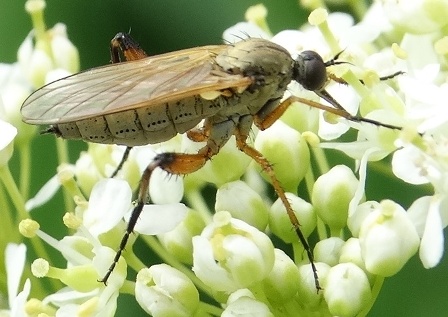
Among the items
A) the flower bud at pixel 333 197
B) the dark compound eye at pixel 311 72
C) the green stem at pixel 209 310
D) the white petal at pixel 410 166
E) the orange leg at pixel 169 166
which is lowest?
the green stem at pixel 209 310

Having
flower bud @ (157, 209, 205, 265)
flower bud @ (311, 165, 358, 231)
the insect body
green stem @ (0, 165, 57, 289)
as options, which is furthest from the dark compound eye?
green stem @ (0, 165, 57, 289)

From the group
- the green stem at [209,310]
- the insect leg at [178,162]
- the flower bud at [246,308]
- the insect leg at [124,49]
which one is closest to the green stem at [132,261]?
the insect leg at [178,162]

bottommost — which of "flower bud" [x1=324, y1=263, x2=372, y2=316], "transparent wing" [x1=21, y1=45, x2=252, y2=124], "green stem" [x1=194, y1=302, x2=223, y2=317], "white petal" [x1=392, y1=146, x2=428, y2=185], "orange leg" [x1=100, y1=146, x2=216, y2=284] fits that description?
"green stem" [x1=194, y1=302, x2=223, y2=317]

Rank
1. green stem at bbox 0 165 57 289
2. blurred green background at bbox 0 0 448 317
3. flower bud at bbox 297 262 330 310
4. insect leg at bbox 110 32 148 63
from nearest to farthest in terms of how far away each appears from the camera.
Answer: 1. flower bud at bbox 297 262 330 310
2. green stem at bbox 0 165 57 289
3. insect leg at bbox 110 32 148 63
4. blurred green background at bbox 0 0 448 317

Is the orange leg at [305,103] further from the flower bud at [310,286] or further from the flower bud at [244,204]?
the flower bud at [310,286]

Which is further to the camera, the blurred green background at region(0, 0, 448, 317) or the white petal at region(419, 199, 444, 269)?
the blurred green background at region(0, 0, 448, 317)

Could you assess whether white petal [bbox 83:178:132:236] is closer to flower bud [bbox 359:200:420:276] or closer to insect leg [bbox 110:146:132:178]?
insect leg [bbox 110:146:132:178]
